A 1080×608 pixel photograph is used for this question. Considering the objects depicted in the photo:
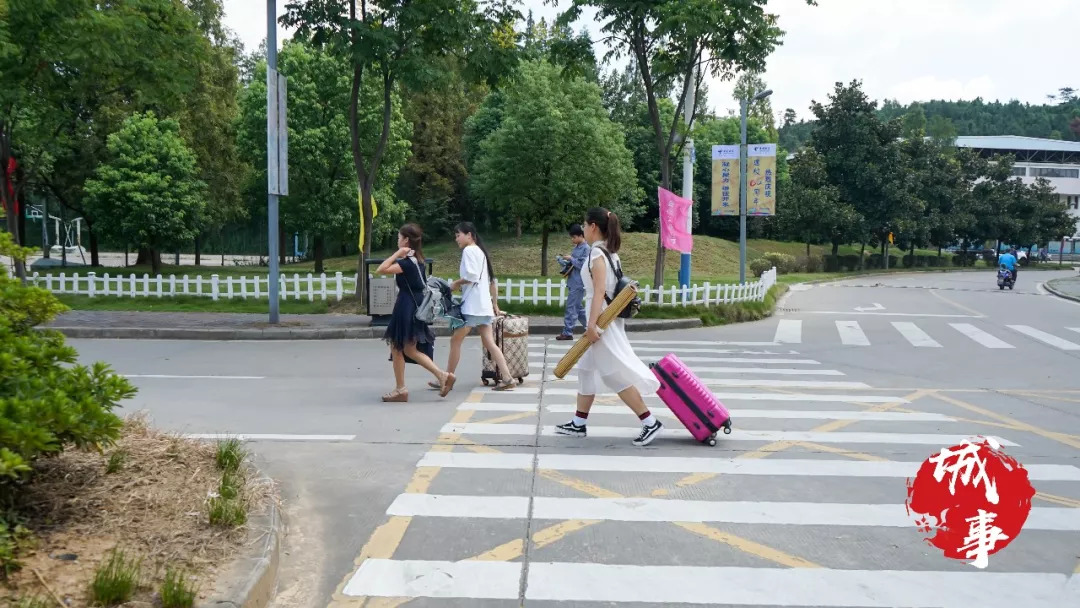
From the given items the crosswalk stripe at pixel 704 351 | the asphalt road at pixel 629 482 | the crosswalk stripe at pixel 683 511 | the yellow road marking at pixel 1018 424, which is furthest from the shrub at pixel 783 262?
the crosswalk stripe at pixel 683 511

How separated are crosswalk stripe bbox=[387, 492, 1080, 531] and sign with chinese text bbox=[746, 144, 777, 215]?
20.3m

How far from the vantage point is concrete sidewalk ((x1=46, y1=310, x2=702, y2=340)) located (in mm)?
15359

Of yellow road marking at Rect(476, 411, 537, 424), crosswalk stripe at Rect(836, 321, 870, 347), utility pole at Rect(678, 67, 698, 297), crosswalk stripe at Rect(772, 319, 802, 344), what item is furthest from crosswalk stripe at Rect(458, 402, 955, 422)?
utility pole at Rect(678, 67, 698, 297)

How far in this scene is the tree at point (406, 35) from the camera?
16.7 m

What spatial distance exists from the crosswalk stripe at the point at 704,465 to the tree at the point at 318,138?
96.4 ft

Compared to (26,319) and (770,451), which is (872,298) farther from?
(26,319)

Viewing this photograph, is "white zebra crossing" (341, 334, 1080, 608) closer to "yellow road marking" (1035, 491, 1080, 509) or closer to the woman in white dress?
"yellow road marking" (1035, 491, 1080, 509)

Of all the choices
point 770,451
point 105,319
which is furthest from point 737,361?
point 105,319

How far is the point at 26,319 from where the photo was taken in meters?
4.67

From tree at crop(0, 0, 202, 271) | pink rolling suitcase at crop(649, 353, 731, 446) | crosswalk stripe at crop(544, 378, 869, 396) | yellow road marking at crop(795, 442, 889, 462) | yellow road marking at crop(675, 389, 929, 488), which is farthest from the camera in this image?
tree at crop(0, 0, 202, 271)

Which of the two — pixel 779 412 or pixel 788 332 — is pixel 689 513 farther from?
pixel 788 332

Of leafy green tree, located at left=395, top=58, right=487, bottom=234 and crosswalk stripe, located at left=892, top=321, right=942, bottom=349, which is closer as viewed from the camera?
crosswalk stripe, located at left=892, top=321, right=942, bottom=349

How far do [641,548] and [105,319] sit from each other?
15259 millimetres

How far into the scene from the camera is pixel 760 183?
2536 cm
